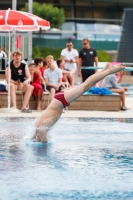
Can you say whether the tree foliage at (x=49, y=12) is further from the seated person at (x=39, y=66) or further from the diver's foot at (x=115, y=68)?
the diver's foot at (x=115, y=68)

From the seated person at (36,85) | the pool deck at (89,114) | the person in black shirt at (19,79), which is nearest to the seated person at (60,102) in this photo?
the pool deck at (89,114)

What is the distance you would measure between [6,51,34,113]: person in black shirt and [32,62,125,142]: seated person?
5.97m

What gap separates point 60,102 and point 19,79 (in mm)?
7086

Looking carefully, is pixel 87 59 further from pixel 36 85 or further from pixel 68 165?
pixel 68 165

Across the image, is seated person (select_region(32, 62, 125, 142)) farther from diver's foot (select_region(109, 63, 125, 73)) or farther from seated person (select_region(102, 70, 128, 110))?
seated person (select_region(102, 70, 128, 110))

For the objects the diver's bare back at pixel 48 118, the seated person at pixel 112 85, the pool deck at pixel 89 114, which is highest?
the diver's bare back at pixel 48 118

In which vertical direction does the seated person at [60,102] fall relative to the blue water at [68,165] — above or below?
above

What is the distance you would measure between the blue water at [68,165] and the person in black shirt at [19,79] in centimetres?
409

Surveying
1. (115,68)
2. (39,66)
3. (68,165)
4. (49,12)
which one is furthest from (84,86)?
(49,12)

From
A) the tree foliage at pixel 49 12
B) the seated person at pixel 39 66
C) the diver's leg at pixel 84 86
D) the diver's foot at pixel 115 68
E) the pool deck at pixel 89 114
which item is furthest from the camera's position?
the tree foliage at pixel 49 12

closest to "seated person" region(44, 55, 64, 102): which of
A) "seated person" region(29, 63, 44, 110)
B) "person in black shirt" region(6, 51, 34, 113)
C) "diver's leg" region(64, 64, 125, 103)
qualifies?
"seated person" region(29, 63, 44, 110)

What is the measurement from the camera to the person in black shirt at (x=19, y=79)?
15.4m

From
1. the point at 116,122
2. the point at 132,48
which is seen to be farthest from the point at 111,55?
the point at 116,122

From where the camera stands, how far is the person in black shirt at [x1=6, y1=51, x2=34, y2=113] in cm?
1536
